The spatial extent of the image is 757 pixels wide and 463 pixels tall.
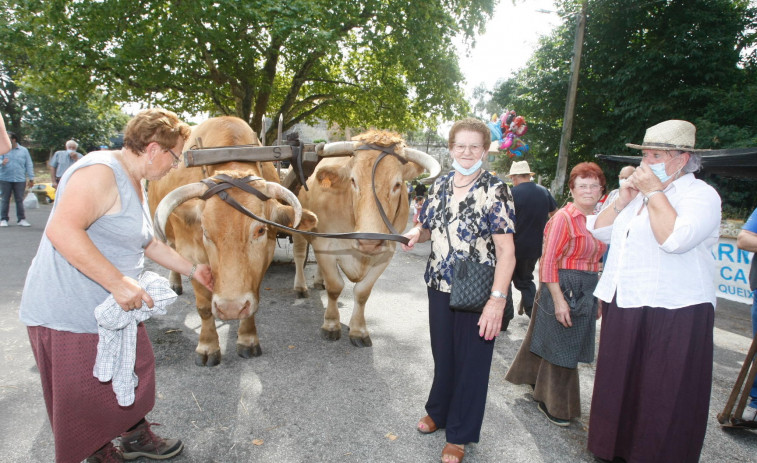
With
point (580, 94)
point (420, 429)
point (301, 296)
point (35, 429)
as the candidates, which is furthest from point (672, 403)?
point (580, 94)

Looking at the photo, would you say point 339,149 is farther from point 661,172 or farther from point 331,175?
point 661,172

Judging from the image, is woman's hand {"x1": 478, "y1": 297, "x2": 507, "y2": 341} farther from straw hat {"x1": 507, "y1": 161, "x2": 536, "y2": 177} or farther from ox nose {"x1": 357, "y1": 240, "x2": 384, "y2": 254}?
straw hat {"x1": 507, "y1": 161, "x2": 536, "y2": 177}

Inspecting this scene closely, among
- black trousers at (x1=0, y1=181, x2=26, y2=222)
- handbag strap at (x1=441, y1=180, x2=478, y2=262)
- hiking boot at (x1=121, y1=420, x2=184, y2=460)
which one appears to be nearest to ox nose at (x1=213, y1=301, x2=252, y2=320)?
hiking boot at (x1=121, y1=420, x2=184, y2=460)

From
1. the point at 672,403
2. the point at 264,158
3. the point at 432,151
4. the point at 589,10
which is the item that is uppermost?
the point at 589,10

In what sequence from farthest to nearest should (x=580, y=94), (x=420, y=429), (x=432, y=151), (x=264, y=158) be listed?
(x=432, y=151)
(x=580, y=94)
(x=264, y=158)
(x=420, y=429)

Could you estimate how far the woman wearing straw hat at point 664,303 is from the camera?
90.9 inches

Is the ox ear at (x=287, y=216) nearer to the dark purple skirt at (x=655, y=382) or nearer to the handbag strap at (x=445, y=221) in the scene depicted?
the handbag strap at (x=445, y=221)

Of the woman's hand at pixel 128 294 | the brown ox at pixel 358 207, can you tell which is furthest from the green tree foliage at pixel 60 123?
the woman's hand at pixel 128 294

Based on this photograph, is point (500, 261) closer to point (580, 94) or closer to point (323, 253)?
point (323, 253)

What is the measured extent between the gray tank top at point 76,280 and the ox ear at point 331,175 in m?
2.13

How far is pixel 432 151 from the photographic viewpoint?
37.2 meters

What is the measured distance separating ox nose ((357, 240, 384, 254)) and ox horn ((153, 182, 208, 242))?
1265mm

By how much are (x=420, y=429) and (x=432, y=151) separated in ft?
116

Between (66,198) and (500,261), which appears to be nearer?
(66,198)
